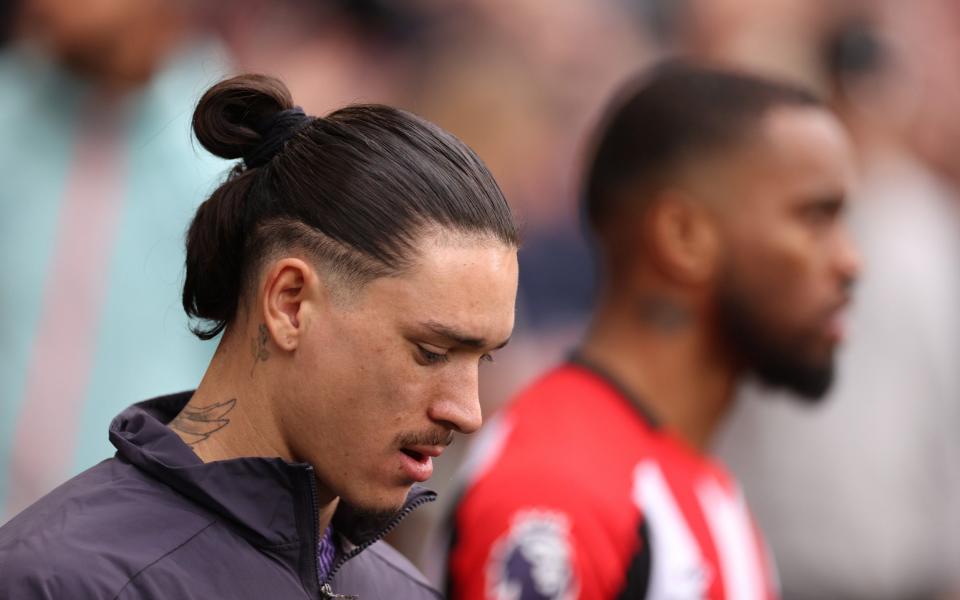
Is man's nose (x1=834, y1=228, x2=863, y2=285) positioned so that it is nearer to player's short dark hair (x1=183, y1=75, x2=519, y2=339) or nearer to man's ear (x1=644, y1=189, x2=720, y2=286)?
man's ear (x1=644, y1=189, x2=720, y2=286)

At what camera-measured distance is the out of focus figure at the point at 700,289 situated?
148 inches

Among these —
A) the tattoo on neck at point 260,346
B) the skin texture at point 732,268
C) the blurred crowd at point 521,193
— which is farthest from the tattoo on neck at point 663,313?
the tattoo on neck at point 260,346

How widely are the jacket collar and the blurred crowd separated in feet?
4.63

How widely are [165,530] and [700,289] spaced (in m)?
2.23

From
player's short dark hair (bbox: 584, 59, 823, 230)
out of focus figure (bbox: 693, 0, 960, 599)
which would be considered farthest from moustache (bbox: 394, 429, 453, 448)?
out of focus figure (bbox: 693, 0, 960, 599)

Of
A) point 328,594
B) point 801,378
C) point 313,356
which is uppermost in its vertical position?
point 801,378

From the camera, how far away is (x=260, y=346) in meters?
2.34

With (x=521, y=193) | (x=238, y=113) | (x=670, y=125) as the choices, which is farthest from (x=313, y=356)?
(x=521, y=193)

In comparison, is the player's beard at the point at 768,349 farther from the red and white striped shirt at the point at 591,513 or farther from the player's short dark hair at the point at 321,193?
the player's short dark hair at the point at 321,193

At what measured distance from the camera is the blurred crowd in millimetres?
4031

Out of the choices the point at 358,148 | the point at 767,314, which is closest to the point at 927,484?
the point at 767,314

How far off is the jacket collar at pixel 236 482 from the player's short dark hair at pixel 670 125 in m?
2.14

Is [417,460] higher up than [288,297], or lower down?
lower down

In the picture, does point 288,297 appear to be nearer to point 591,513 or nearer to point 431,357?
point 431,357
